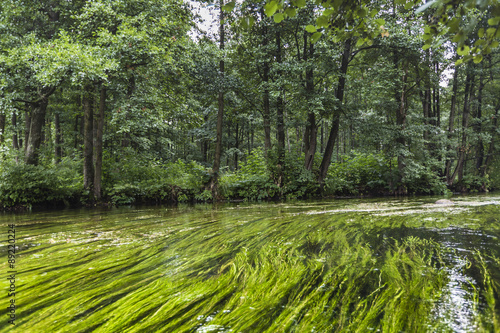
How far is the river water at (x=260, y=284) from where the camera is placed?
1.15 meters

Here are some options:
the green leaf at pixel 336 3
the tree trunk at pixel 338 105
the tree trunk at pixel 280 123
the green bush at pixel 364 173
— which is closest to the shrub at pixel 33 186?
the tree trunk at pixel 280 123

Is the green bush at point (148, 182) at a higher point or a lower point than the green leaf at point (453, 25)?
lower

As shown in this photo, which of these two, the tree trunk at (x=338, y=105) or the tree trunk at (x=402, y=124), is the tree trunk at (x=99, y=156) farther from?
the tree trunk at (x=402, y=124)

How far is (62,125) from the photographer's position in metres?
16.5

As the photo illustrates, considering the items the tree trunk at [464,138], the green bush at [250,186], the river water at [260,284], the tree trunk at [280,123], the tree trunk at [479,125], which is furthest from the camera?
the tree trunk at [479,125]

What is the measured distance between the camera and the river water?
1.15 meters

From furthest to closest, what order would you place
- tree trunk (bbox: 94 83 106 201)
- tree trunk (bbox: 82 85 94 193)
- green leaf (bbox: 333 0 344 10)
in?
tree trunk (bbox: 82 85 94 193)
tree trunk (bbox: 94 83 106 201)
green leaf (bbox: 333 0 344 10)

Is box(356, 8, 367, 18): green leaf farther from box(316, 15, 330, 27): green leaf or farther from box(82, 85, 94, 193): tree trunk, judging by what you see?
box(82, 85, 94, 193): tree trunk

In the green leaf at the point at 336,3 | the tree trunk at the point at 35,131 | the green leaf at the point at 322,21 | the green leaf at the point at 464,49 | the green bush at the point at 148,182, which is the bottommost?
the green bush at the point at 148,182

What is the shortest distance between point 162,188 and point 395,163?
11696 mm

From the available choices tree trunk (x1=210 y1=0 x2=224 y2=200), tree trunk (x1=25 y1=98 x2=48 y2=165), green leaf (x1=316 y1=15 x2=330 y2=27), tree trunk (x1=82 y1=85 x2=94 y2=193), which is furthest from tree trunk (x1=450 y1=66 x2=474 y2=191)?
Answer: tree trunk (x1=25 y1=98 x2=48 y2=165)

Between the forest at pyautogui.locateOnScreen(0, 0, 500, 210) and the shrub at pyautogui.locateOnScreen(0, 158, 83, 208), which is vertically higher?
the forest at pyautogui.locateOnScreen(0, 0, 500, 210)

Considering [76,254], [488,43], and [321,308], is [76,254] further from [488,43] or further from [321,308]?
[488,43]

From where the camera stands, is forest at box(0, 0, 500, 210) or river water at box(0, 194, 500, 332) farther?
forest at box(0, 0, 500, 210)
